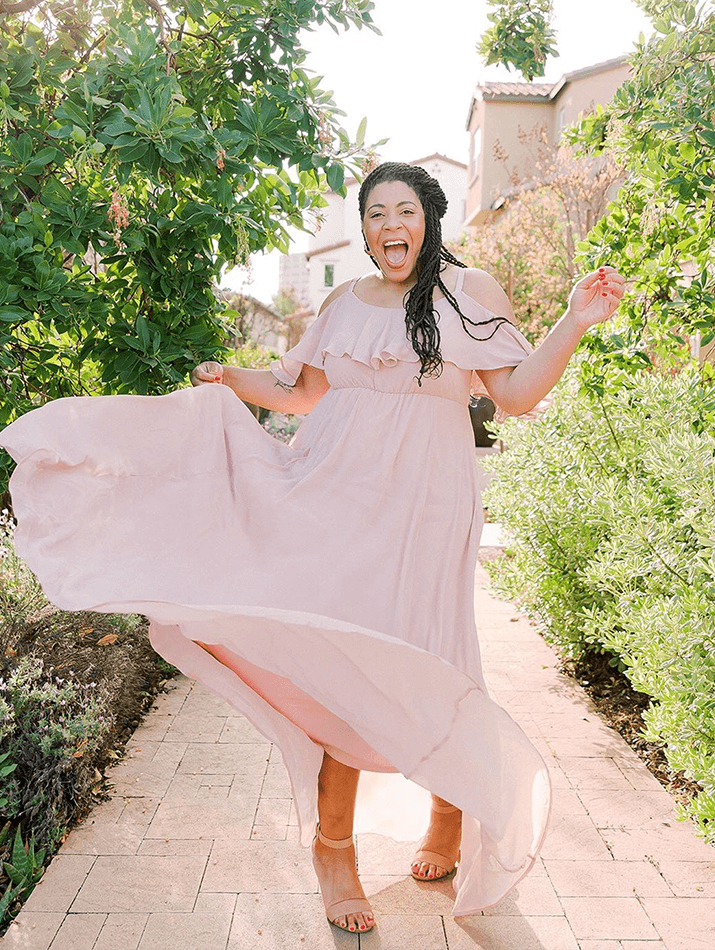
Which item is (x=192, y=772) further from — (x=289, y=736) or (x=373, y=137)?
(x=373, y=137)

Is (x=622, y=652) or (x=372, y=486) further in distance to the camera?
(x=622, y=652)

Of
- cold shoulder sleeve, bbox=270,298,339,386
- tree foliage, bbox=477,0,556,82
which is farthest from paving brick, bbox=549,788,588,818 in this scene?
tree foliage, bbox=477,0,556,82

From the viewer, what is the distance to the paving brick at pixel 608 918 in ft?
8.72

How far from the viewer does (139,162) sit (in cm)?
285

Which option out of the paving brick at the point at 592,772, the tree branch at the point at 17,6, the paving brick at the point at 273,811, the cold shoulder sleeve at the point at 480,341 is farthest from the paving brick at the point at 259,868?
the tree branch at the point at 17,6

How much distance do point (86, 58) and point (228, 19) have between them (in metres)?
0.52

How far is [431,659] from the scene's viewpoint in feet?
7.18

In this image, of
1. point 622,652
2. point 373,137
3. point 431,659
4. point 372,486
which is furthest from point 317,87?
point 622,652

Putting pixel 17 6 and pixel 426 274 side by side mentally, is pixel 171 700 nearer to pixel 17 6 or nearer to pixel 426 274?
pixel 426 274

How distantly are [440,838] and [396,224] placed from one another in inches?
74.5

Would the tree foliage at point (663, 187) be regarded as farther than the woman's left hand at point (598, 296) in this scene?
Yes

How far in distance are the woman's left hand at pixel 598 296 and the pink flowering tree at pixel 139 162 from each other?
1.04m

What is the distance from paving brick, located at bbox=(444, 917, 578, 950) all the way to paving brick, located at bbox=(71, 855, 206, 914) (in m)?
0.80

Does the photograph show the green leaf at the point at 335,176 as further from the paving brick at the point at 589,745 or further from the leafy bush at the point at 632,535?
the paving brick at the point at 589,745
